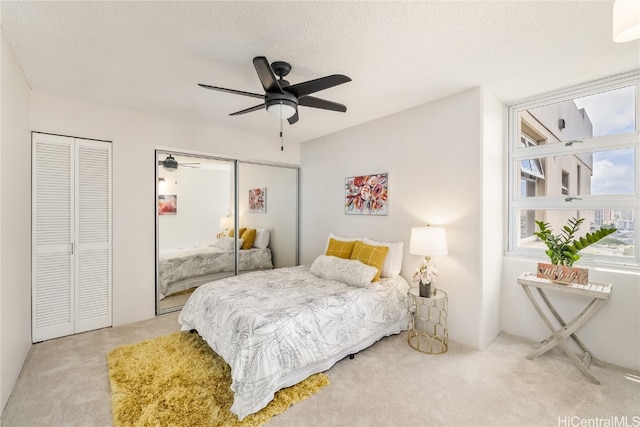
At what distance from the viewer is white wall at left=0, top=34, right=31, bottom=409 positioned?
1957mm

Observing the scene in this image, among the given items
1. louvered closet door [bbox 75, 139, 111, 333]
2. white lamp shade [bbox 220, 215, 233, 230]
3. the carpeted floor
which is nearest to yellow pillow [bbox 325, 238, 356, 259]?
the carpeted floor

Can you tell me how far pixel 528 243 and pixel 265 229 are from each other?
347 centimetres

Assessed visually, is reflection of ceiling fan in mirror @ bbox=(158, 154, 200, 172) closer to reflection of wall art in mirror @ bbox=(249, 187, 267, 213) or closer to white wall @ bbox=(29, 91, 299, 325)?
white wall @ bbox=(29, 91, 299, 325)

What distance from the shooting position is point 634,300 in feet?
7.82

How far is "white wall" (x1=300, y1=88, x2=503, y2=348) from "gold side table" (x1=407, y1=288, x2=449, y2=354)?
12 cm

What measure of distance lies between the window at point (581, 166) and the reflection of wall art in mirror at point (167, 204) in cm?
406

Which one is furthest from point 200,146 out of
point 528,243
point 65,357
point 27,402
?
point 528,243

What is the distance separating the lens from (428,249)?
9.09 feet

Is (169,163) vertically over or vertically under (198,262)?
over

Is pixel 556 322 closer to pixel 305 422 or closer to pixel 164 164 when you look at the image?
pixel 305 422

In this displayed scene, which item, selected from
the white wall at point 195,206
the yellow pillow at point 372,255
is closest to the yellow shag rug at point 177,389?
the yellow pillow at point 372,255

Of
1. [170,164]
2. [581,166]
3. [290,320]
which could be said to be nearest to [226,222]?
[170,164]

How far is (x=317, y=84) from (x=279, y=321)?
176 centimetres

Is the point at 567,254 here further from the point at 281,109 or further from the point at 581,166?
the point at 281,109
